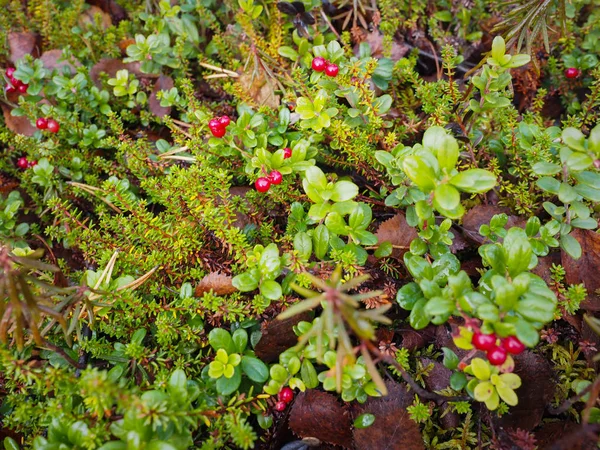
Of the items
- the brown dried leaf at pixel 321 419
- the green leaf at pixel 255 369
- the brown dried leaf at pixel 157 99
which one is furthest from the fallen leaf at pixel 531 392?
the brown dried leaf at pixel 157 99

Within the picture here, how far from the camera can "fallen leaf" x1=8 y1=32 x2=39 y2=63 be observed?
4000mm

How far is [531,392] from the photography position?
7.89 feet

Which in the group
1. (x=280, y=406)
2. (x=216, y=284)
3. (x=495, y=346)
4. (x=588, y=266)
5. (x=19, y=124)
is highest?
(x=19, y=124)

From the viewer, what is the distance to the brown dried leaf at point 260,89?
3479mm

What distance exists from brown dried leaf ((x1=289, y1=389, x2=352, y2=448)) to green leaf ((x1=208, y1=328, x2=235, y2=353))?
1.52 feet

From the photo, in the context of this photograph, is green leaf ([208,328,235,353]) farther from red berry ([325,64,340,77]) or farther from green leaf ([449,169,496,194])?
red berry ([325,64,340,77])

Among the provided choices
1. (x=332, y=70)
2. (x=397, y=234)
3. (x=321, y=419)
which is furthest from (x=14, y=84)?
(x=321, y=419)

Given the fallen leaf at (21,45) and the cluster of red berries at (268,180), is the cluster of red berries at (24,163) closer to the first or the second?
the fallen leaf at (21,45)

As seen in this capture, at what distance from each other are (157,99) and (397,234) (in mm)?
2219

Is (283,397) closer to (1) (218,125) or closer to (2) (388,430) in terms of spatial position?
(2) (388,430)

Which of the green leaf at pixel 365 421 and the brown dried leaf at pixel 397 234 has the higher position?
the brown dried leaf at pixel 397 234

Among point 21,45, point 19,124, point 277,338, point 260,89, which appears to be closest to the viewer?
point 277,338

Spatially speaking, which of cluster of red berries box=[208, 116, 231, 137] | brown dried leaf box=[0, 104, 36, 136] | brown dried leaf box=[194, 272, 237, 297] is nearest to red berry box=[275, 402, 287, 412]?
brown dried leaf box=[194, 272, 237, 297]

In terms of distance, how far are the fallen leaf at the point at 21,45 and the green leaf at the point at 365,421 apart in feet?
13.1
